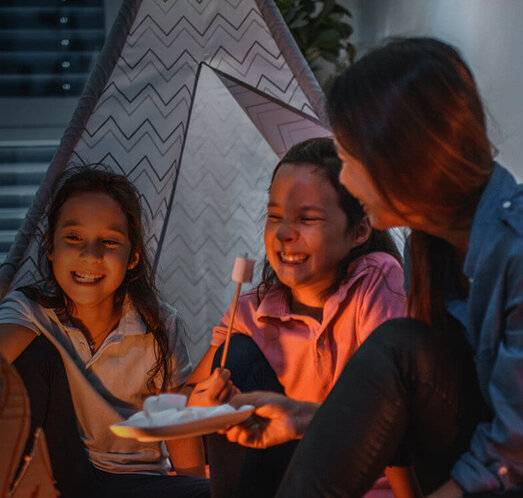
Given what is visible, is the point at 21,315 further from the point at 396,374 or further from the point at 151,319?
the point at 396,374

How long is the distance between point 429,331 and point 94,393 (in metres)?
0.59

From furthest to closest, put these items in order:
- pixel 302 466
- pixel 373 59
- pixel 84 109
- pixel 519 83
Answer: pixel 519 83 < pixel 84 109 < pixel 373 59 < pixel 302 466

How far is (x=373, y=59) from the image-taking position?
710 millimetres

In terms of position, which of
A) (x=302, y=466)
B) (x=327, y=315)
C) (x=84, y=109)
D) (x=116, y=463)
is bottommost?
(x=116, y=463)

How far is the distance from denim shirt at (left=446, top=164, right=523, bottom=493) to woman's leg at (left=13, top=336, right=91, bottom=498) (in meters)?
0.57

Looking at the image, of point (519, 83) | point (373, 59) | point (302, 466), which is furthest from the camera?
point (519, 83)

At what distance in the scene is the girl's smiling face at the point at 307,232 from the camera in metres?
0.98

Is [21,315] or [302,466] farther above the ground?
[21,315]

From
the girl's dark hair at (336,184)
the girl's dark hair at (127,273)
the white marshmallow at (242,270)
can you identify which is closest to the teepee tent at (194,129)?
the girl's dark hair at (127,273)

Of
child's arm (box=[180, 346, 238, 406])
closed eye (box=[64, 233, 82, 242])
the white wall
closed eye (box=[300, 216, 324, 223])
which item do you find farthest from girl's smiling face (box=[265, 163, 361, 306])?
the white wall

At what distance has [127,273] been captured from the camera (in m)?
1.17

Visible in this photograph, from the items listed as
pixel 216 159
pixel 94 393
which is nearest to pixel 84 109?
pixel 216 159

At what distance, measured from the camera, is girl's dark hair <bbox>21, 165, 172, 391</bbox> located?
1087mm

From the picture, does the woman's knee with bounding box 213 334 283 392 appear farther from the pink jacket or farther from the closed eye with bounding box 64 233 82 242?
the closed eye with bounding box 64 233 82 242
